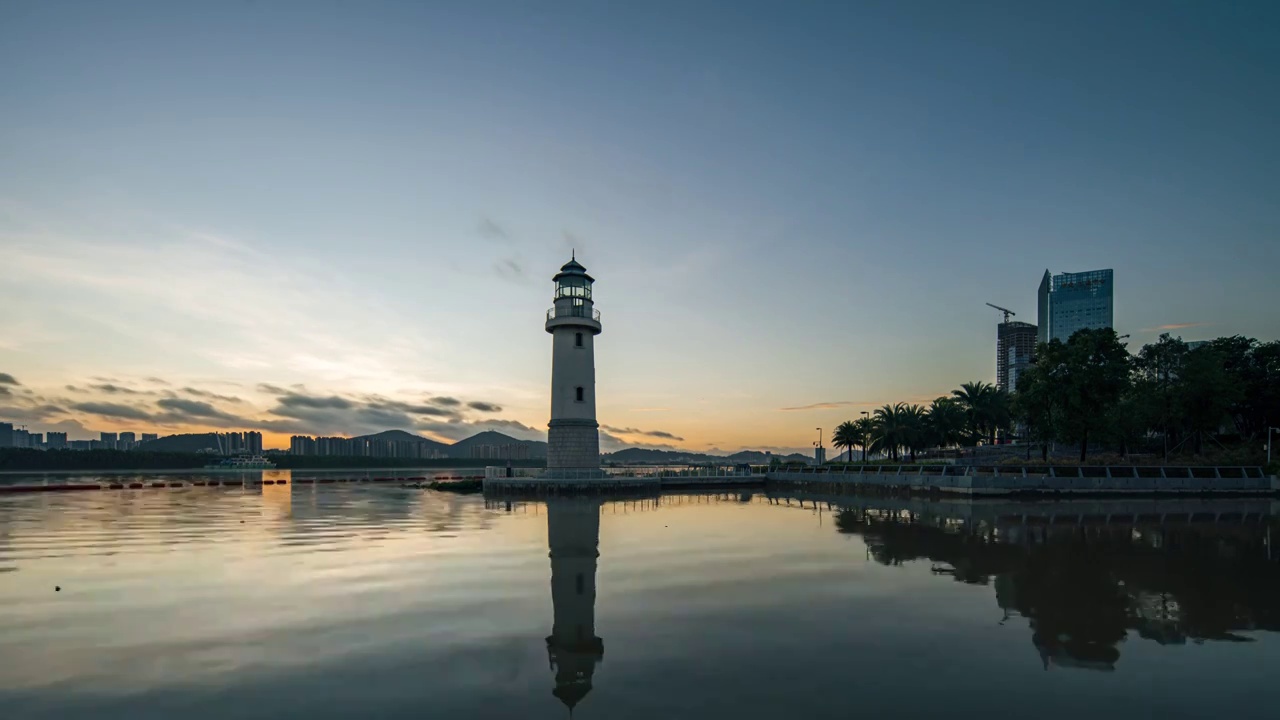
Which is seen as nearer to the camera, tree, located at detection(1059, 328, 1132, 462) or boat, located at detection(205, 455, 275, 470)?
tree, located at detection(1059, 328, 1132, 462)

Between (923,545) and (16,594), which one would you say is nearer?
(16,594)

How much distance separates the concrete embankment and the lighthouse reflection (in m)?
Result: 24.7

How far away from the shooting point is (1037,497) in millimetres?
37281

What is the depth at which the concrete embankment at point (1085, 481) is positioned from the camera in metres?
38.1

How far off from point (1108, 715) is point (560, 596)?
9.69 m

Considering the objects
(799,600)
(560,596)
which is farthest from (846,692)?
(560,596)

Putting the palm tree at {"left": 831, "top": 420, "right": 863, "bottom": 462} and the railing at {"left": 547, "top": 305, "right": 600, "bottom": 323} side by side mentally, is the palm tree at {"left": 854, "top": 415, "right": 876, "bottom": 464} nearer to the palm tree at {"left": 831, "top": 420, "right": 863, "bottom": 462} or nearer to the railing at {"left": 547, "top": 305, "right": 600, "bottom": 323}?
the palm tree at {"left": 831, "top": 420, "right": 863, "bottom": 462}

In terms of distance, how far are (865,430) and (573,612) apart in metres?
72.2

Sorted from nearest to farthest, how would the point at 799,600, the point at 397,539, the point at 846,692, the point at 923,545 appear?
the point at 846,692
the point at 799,600
the point at 923,545
the point at 397,539

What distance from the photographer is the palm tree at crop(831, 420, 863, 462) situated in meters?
85.6

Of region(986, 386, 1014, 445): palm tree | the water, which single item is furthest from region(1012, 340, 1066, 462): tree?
the water

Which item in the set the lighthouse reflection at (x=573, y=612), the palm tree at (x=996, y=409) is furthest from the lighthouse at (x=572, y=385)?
the palm tree at (x=996, y=409)

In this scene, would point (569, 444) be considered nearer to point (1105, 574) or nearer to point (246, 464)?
point (1105, 574)

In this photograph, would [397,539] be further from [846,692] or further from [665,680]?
[846,692]
